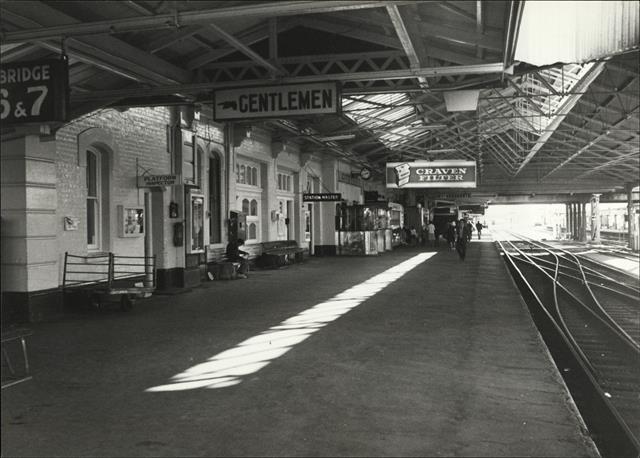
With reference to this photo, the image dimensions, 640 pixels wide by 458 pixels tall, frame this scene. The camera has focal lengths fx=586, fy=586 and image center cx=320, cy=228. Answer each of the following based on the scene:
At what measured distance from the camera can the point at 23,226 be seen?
30.9 feet

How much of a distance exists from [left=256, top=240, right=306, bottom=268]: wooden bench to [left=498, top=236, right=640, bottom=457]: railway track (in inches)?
309

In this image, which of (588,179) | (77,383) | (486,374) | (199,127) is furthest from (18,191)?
(588,179)

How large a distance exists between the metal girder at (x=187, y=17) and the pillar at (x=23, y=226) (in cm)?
306

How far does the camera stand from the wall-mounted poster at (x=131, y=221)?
1207 cm

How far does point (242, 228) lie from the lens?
17.4 metres

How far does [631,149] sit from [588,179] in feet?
53.8

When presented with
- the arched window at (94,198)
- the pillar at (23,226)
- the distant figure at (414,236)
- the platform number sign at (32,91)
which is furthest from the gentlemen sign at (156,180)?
the distant figure at (414,236)

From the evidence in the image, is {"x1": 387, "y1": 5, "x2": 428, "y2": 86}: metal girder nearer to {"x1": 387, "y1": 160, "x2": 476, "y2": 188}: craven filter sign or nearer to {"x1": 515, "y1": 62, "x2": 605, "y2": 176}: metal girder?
{"x1": 515, "y1": 62, "x2": 605, "y2": 176}: metal girder

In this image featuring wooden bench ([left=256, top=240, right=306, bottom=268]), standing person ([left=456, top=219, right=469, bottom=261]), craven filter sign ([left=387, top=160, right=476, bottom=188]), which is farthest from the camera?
standing person ([left=456, top=219, right=469, bottom=261])

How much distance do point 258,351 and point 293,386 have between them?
1.63 meters

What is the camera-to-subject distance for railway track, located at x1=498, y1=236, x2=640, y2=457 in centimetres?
618

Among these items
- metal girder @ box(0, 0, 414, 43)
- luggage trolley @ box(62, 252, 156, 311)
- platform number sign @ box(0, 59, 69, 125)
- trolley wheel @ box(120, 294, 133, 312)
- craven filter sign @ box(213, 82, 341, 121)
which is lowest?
trolley wheel @ box(120, 294, 133, 312)

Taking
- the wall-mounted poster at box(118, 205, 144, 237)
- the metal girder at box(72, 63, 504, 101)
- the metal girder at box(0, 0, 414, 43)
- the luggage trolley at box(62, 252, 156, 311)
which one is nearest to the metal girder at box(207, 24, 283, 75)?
the metal girder at box(72, 63, 504, 101)

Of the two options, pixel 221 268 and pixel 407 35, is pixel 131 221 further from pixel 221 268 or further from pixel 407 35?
pixel 407 35
